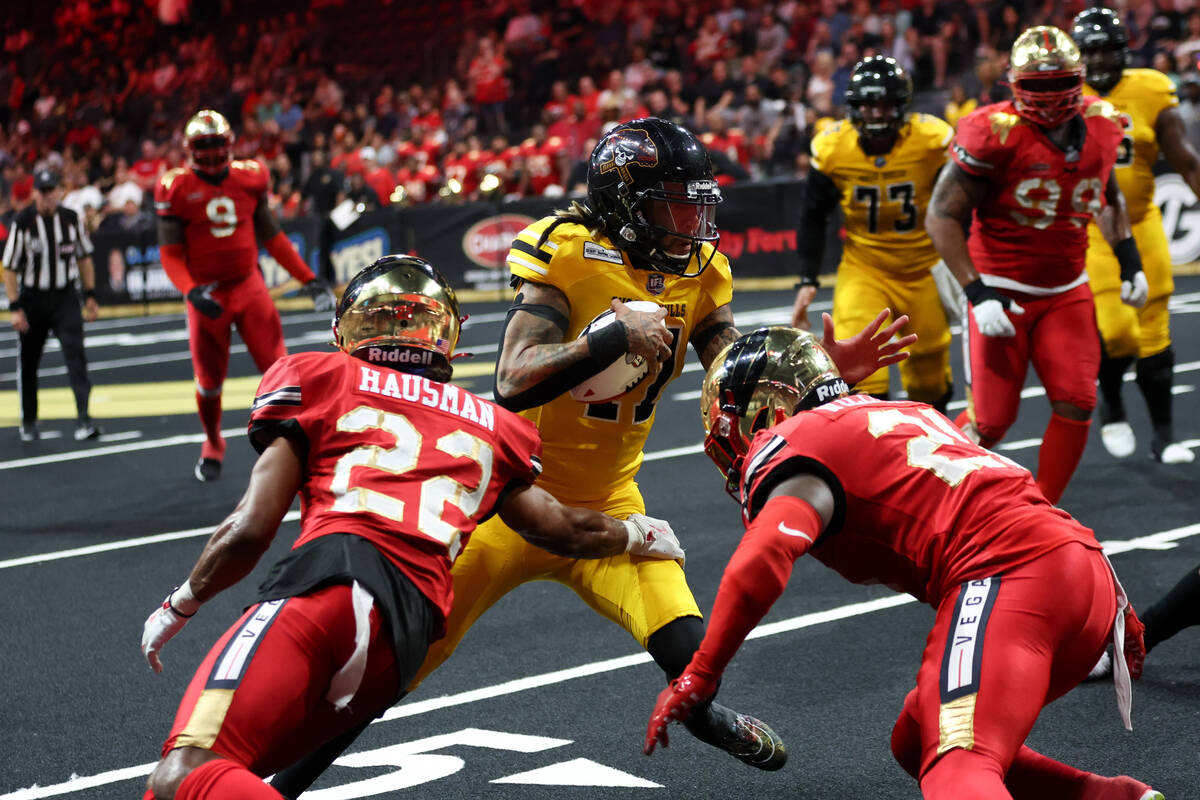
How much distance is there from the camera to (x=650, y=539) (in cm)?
364

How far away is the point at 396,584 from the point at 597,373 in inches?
41.4

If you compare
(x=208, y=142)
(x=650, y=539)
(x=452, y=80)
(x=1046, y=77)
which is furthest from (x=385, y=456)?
(x=452, y=80)

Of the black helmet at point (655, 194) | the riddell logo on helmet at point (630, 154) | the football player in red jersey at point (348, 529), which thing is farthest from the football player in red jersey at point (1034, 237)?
the football player in red jersey at point (348, 529)

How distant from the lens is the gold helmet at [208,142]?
26.9ft

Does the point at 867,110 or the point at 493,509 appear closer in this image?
the point at 493,509

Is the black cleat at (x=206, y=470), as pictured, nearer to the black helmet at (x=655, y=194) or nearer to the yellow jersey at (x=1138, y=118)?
the black helmet at (x=655, y=194)

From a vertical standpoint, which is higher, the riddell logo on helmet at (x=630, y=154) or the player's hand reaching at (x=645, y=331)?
the riddell logo on helmet at (x=630, y=154)

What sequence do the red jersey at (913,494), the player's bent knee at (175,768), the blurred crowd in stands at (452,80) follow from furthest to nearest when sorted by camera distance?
the blurred crowd in stands at (452,80), the red jersey at (913,494), the player's bent knee at (175,768)

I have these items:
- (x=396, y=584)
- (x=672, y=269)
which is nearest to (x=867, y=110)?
(x=672, y=269)

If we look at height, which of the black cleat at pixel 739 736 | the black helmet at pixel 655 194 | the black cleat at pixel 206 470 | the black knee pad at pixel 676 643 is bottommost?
the black cleat at pixel 206 470

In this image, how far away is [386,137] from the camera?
21797 mm

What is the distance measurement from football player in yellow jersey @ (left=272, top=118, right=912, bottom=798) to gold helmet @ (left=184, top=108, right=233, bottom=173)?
4.87 meters

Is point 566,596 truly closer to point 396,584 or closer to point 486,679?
point 486,679

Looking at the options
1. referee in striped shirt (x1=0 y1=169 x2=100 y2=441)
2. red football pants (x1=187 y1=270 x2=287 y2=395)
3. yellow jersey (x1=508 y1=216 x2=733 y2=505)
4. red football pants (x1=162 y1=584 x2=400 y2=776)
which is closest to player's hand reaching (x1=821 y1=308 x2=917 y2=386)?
yellow jersey (x1=508 y1=216 x2=733 y2=505)
